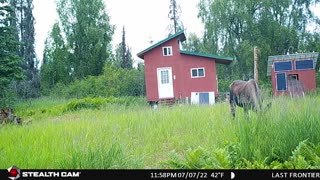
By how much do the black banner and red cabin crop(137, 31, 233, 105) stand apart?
30.5ft

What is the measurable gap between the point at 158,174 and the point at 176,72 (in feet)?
33.7

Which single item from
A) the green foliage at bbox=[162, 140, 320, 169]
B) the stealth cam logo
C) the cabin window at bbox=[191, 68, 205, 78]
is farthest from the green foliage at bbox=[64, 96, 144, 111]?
the cabin window at bbox=[191, 68, 205, 78]

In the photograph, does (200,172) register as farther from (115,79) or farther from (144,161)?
(115,79)

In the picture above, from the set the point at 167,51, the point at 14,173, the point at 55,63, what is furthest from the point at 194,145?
the point at 167,51

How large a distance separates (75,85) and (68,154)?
4182mm

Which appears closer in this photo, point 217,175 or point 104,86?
point 217,175

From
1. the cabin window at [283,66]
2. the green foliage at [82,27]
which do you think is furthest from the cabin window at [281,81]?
the green foliage at [82,27]

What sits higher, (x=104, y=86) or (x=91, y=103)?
(x=104, y=86)

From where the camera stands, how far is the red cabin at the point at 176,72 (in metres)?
11.2

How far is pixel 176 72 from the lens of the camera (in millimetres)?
11828

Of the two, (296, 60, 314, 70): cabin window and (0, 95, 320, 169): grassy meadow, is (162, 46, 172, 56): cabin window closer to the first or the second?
(296, 60, 314, 70): cabin window

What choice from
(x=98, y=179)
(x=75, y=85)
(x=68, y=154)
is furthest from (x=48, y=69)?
(x=98, y=179)

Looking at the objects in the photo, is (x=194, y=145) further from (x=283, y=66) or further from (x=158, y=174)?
(x=283, y=66)

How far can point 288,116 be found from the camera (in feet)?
8.56
